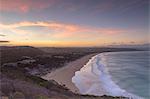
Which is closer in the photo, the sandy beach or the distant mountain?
the sandy beach

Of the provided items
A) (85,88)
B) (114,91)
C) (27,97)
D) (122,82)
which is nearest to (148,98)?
(114,91)

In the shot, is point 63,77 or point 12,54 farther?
point 12,54

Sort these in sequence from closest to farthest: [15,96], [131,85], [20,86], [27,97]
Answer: [15,96], [27,97], [20,86], [131,85]

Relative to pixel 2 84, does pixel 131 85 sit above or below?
below

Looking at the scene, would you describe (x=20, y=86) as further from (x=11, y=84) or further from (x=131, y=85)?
(x=131, y=85)

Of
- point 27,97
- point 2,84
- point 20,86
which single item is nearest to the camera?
point 27,97

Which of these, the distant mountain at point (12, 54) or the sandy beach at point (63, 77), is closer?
the sandy beach at point (63, 77)

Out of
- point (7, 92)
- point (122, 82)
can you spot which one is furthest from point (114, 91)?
point (7, 92)

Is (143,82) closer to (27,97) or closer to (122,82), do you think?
(122,82)

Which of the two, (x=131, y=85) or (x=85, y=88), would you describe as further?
(x=131, y=85)
